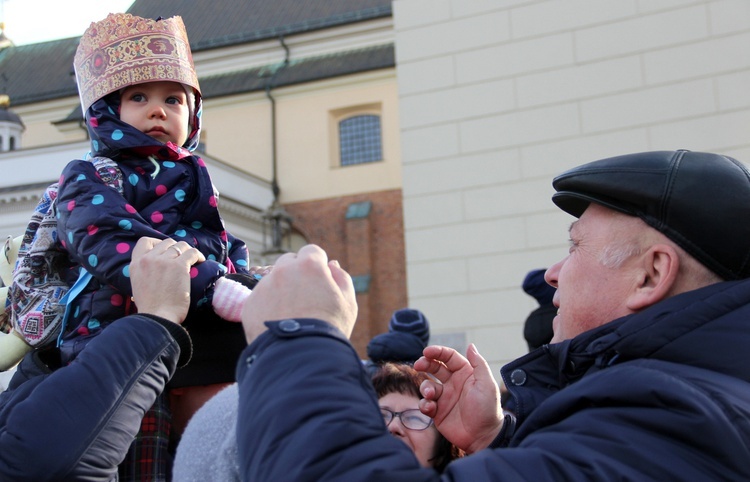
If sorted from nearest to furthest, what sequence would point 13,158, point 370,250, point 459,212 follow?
point 459,212 → point 13,158 → point 370,250

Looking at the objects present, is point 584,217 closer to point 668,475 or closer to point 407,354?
point 668,475

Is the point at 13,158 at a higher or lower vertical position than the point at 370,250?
higher

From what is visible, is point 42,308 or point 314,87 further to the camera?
point 314,87

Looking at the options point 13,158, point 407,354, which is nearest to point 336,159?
point 13,158

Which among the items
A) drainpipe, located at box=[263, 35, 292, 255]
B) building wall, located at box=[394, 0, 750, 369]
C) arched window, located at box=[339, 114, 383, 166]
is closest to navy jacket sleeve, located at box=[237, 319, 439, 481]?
building wall, located at box=[394, 0, 750, 369]

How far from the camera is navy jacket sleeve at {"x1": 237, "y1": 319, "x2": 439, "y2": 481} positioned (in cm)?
144

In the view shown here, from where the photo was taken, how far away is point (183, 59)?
280 centimetres

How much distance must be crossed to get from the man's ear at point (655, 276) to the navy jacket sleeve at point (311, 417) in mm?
635

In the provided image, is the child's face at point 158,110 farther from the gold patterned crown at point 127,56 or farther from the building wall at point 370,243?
the building wall at point 370,243

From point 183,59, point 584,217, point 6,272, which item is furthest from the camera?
point 6,272

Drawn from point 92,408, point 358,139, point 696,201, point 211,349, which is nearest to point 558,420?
point 696,201

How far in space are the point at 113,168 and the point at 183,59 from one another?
17.4 inches

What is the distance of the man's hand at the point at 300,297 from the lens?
1631 millimetres

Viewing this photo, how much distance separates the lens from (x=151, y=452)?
2338mm
